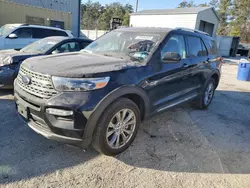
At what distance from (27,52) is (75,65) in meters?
3.27

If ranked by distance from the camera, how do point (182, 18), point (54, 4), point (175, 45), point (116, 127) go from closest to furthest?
point (116, 127) < point (175, 45) < point (54, 4) < point (182, 18)

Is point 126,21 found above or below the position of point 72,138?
above

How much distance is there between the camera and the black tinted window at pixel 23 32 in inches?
323

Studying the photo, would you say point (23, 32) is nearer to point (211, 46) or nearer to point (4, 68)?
point (4, 68)

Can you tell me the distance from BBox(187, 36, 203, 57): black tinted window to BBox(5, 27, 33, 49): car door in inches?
266

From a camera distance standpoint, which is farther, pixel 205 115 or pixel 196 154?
pixel 205 115

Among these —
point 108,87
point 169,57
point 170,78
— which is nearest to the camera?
point 108,87

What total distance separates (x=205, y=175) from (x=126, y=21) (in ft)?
147

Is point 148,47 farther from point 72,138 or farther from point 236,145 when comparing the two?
point 236,145

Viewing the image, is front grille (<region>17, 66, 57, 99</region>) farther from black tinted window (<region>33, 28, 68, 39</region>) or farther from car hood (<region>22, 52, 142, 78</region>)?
black tinted window (<region>33, 28, 68, 39</region>)

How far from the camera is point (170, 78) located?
3477 mm

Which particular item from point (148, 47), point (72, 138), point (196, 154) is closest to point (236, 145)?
point (196, 154)

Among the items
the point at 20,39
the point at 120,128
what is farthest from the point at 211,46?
the point at 20,39

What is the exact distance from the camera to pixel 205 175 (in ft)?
8.73
